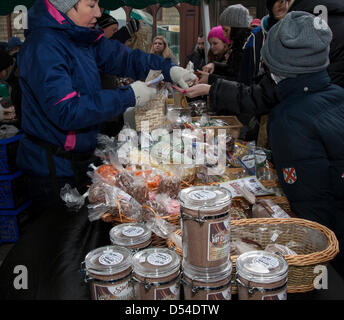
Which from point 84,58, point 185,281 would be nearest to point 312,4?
point 84,58

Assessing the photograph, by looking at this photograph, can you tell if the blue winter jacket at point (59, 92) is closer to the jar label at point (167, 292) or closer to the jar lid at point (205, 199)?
the jar lid at point (205, 199)

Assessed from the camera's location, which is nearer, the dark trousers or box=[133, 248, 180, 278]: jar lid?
box=[133, 248, 180, 278]: jar lid

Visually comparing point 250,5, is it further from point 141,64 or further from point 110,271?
point 110,271

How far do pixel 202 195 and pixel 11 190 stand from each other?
2.49m

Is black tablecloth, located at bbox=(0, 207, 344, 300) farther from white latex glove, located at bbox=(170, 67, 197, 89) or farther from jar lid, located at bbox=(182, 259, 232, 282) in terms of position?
white latex glove, located at bbox=(170, 67, 197, 89)

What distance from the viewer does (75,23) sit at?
186cm

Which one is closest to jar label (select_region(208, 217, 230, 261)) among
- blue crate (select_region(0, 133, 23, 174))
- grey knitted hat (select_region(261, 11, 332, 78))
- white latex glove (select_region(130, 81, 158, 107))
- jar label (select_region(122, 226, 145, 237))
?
jar label (select_region(122, 226, 145, 237))

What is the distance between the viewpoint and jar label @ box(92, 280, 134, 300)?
0.98m

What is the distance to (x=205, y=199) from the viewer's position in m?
0.98

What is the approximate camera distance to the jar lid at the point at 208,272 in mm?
958

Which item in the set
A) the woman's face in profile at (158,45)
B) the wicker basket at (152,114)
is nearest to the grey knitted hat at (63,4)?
the wicker basket at (152,114)

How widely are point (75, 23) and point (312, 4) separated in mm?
1553

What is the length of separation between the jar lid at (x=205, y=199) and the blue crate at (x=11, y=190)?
95.0 inches

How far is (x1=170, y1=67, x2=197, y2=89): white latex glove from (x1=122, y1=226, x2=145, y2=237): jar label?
53.7 inches
